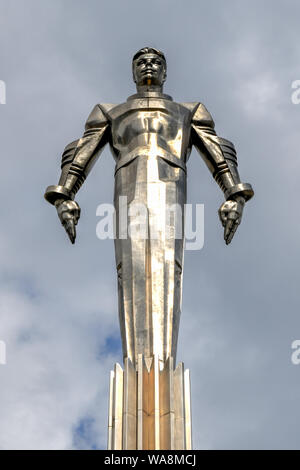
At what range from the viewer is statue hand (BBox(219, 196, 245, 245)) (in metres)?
16.5

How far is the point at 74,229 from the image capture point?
16688mm

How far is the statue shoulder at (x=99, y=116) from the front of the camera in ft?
58.3

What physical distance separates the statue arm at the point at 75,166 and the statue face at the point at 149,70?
96 cm

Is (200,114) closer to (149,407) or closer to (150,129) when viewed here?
(150,129)

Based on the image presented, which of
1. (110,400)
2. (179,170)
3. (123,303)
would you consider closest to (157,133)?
(179,170)

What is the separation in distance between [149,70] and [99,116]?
1.28 meters

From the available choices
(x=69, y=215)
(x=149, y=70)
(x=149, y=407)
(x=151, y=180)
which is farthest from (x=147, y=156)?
(x=149, y=407)

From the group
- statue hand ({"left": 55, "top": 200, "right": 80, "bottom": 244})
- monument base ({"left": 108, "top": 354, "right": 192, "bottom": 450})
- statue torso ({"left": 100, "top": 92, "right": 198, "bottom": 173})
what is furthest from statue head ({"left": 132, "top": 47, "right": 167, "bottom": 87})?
monument base ({"left": 108, "top": 354, "right": 192, "bottom": 450})

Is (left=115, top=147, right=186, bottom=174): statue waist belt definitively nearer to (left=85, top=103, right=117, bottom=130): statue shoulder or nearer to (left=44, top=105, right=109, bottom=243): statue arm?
(left=44, top=105, right=109, bottom=243): statue arm

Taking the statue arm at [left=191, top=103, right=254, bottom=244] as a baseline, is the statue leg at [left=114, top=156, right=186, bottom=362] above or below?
below

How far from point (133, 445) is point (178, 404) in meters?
0.87

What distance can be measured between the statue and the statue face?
18 mm

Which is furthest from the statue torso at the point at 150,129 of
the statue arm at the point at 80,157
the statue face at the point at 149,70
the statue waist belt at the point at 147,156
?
the statue face at the point at 149,70

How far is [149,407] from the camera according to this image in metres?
14.3
